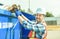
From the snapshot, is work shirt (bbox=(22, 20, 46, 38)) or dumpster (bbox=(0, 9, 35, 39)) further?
work shirt (bbox=(22, 20, 46, 38))

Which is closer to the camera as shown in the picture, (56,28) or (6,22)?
(6,22)

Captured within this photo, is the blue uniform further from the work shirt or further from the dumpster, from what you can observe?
the dumpster

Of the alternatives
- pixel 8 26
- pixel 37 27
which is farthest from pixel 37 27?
pixel 8 26

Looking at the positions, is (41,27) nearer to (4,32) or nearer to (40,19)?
(40,19)

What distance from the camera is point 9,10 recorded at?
2131 mm

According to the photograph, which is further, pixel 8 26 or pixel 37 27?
pixel 37 27

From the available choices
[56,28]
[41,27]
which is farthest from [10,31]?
[56,28]

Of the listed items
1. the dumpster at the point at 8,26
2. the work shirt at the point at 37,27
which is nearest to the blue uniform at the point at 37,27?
the work shirt at the point at 37,27

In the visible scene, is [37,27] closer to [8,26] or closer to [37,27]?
[37,27]

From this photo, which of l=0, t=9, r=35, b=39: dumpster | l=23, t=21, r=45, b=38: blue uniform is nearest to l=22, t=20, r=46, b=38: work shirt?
l=23, t=21, r=45, b=38: blue uniform

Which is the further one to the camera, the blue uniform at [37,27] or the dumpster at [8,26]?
the blue uniform at [37,27]

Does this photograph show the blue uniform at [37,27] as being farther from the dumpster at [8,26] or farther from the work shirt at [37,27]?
the dumpster at [8,26]

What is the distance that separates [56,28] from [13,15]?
155 inches

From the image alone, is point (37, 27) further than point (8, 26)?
Yes
